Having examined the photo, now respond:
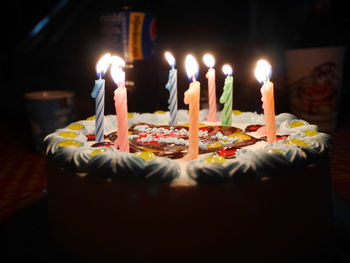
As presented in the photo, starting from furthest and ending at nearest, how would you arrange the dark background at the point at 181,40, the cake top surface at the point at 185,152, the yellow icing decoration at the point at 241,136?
the dark background at the point at 181,40 < the yellow icing decoration at the point at 241,136 < the cake top surface at the point at 185,152

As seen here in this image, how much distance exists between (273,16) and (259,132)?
A: 2997 mm

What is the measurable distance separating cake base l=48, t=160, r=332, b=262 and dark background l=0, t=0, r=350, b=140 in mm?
2084

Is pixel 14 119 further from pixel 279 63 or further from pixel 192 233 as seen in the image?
pixel 192 233

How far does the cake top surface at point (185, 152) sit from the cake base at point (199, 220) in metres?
0.03

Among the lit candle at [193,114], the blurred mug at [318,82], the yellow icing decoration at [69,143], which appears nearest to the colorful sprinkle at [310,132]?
the lit candle at [193,114]

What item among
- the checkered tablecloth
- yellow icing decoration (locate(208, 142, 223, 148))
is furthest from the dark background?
yellow icing decoration (locate(208, 142, 223, 148))

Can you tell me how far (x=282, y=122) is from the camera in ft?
6.14

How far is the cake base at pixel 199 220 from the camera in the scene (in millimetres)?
1177

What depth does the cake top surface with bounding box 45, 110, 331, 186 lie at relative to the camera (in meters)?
1.17

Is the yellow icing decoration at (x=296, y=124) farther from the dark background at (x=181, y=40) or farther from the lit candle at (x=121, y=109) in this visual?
the dark background at (x=181, y=40)

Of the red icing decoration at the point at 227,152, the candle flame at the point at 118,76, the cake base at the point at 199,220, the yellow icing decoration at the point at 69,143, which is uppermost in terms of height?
the candle flame at the point at 118,76

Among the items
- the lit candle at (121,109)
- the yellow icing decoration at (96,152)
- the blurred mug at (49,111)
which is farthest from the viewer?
the blurred mug at (49,111)

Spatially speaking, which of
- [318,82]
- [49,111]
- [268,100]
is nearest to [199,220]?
[268,100]

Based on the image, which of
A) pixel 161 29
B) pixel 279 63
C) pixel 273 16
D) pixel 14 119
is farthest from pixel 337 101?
pixel 14 119
